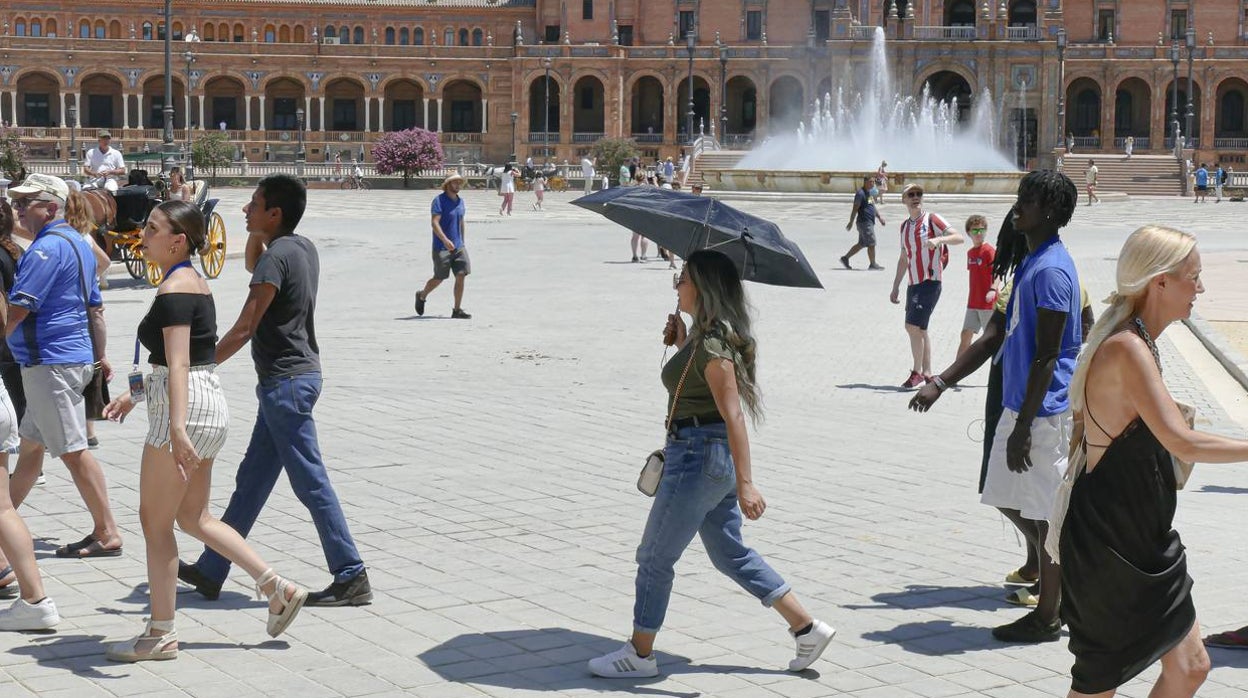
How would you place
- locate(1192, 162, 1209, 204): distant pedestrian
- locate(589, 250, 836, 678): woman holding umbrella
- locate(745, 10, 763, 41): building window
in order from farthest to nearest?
locate(745, 10, 763, 41): building window → locate(1192, 162, 1209, 204): distant pedestrian → locate(589, 250, 836, 678): woman holding umbrella

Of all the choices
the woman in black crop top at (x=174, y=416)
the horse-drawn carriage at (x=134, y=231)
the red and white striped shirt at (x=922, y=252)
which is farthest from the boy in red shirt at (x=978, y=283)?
the horse-drawn carriage at (x=134, y=231)

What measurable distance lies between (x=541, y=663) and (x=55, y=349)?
9.18 ft

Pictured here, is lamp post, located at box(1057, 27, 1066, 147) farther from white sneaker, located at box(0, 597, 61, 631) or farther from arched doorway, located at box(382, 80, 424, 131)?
white sneaker, located at box(0, 597, 61, 631)

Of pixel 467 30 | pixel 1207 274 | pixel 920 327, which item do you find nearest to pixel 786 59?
pixel 467 30

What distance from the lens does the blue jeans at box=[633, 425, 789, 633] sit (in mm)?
5781

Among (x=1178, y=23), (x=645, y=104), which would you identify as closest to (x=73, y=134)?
(x=645, y=104)

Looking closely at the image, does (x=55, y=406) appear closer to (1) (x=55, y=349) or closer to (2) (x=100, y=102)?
(1) (x=55, y=349)

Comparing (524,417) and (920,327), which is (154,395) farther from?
(920,327)

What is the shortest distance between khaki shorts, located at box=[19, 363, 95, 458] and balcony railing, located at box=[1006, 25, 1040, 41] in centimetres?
7313

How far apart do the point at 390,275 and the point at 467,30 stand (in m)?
65.3

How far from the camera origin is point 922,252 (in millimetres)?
13398

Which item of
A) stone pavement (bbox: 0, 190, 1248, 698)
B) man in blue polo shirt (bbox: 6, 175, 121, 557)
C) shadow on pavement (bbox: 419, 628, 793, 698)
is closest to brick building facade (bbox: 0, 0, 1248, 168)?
stone pavement (bbox: 0, 190, 1248, 698)

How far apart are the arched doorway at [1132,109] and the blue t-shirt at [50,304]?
77389 millimetres

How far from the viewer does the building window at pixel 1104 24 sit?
3184 inches
